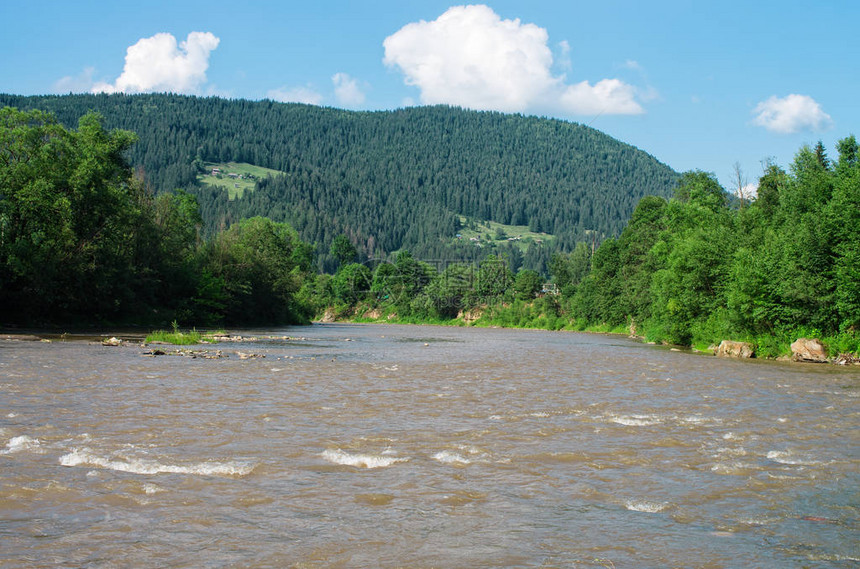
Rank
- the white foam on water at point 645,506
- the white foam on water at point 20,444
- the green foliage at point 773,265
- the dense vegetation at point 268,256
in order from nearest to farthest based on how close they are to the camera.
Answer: the white foam on water at point 645,506, the white foam on water at point 20,444, the green foliage at point 773,265, the dense vegetation at point 268,256

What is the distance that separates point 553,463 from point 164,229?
66.2 m

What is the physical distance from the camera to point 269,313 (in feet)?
306

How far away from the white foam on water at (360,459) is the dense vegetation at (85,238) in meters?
41.4

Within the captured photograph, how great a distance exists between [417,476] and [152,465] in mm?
4221

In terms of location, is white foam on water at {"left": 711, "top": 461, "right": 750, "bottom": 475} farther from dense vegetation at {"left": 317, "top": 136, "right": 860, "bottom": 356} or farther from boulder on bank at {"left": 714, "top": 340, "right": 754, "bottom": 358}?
boulder on bank at {"left": 714, "top": 340, "right": 754, "bottom": 358}

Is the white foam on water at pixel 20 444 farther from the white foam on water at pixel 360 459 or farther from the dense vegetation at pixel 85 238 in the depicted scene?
the dense vegetation at pixel 85 238

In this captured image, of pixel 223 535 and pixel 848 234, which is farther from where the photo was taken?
pixel 848 234

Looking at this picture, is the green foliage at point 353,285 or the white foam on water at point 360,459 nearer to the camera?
the white foam on water at point 360,459

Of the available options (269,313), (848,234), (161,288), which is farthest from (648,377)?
(269,313)

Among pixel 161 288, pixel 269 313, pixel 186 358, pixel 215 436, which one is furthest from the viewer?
pixel 269 313

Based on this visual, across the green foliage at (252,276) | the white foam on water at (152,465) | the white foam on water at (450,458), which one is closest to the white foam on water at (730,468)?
the white foam on water at (450,458)

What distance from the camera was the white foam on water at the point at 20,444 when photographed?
11562 mm

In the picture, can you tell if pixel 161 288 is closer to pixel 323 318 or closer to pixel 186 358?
pixel 186 358

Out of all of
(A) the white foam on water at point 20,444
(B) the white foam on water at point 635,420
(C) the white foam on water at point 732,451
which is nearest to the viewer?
(A) the white foam on water at point 20,444
